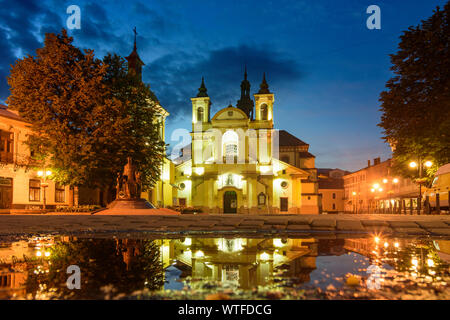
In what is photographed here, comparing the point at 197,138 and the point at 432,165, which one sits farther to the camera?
the point at 197,138

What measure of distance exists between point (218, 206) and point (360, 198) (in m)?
52.5

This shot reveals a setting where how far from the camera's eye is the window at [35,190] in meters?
29.4

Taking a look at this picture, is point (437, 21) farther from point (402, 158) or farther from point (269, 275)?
point (269, 275)

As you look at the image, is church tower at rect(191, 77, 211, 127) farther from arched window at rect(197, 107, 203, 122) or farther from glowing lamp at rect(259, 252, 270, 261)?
glowing lamp at rect(259, 252, 270, 261)

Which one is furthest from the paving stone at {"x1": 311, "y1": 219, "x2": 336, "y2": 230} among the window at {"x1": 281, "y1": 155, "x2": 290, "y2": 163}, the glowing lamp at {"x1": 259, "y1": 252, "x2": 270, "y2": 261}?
the window at {"x1": 281, "y1": 155, "x2": 290, "y2": 163}

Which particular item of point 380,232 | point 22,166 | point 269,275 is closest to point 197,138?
point 22,166

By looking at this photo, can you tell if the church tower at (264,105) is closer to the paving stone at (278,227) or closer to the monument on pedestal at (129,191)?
the monument on pedestal at (129,191)

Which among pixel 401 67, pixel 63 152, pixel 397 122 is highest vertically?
pixel 401 67

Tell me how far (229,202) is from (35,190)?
82.5 feet

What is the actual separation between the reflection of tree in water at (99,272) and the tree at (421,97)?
21.1 meters

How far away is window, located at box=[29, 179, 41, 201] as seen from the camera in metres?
29.4

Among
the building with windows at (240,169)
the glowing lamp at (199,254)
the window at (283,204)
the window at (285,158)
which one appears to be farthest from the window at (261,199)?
the glowing lamp at (199,254)

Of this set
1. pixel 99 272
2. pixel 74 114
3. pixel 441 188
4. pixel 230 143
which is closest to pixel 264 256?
pixel 99 272

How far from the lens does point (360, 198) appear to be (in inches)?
3359
